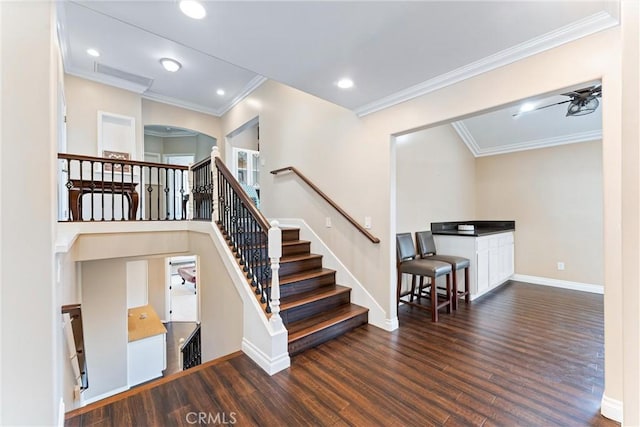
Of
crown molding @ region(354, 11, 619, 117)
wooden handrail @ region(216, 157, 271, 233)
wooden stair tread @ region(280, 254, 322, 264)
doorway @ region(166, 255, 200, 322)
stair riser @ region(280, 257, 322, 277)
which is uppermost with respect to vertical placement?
crown molding @ region(354, 11, 619, 117)

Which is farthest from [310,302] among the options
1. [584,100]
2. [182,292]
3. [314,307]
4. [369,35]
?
[182,292]

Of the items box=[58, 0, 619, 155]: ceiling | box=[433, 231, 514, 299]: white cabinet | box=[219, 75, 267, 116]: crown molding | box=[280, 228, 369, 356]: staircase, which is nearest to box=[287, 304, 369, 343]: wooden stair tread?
box=[280, 228, 369, 356]: staircase

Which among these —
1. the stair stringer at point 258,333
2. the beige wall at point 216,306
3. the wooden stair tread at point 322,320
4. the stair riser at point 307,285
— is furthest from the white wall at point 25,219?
the stair riser at point 307,285

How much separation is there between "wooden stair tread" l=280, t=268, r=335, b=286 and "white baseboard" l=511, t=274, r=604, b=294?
3.85 m

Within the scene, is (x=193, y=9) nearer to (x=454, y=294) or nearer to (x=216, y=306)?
(x=216, y=306)

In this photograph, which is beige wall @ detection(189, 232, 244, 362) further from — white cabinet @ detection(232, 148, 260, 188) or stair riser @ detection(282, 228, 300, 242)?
white cabinet @ detection(232, 148, 260, 188)

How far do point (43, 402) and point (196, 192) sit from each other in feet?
9.23

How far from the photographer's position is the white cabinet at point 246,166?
648 centimetres

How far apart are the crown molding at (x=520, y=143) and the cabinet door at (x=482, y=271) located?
2.23 meters

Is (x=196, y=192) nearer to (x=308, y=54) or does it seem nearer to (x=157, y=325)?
(x=308, y=54)

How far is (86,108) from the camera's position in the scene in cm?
451

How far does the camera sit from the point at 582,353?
241 cm

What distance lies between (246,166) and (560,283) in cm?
663

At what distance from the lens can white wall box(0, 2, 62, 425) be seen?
0.95 metres
